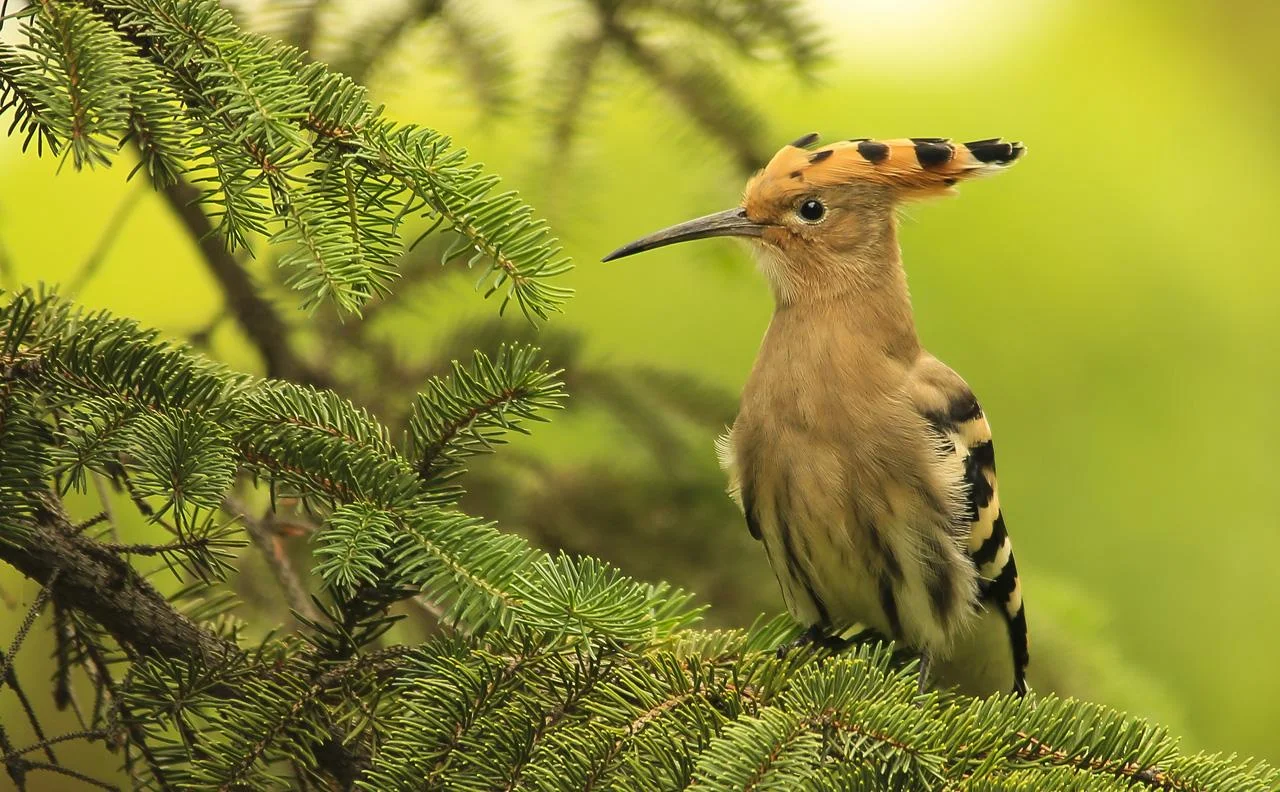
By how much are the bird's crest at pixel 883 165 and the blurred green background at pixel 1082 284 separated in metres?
0.39

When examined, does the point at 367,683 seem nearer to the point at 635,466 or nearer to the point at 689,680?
the point at 689,680

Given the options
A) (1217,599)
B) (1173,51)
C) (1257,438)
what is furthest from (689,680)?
(1173,51)

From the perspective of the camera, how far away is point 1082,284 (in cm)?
373

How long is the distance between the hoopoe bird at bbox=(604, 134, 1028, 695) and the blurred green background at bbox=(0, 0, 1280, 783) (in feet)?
1.22

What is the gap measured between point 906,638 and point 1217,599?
1758mm

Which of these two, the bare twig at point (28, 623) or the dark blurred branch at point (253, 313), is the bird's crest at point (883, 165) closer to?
the dark blurred branch at point (253, 313)

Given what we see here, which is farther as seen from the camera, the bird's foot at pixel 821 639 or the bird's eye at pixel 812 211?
the bird's eye at pixel 812 211

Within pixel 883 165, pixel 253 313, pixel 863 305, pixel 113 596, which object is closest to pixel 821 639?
pixel 863 305

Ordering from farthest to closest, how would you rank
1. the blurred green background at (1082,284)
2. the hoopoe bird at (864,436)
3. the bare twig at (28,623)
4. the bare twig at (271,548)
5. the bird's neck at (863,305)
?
the blurred green background at (1082,284)
the bird's neck at (863,305)
the hoopoe bird at (864,436)
the bare twig at (271,548)
the bare twig at (28,623)

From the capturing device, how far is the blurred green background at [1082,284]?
3.06 metres

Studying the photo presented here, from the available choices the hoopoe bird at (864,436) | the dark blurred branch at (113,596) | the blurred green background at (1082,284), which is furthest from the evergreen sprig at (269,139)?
the blurred green background at (1082,284)

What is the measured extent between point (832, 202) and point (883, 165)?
102 mm

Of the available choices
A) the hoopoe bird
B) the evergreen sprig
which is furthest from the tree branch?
the hoopoe bird

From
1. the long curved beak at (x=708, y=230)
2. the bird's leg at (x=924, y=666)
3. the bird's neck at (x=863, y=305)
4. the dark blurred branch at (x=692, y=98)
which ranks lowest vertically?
the bird's leg at (x=924, y=666)
